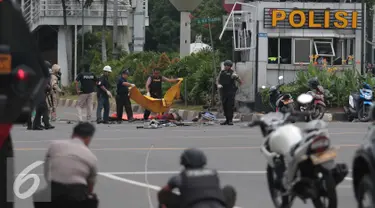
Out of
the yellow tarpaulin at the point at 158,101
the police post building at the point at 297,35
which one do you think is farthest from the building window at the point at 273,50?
the yellow tarpaulin at the point at 158,101

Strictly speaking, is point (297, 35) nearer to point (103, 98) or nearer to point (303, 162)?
point (103, 98)

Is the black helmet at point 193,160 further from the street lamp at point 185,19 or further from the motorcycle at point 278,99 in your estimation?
the street lamp at point 185,19

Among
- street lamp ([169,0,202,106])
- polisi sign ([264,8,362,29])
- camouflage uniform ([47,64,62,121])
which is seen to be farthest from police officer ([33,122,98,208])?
street lamp ([169,0,202,106])

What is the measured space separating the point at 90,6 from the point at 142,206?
45.0 metres

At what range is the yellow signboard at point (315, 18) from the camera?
29.5 m

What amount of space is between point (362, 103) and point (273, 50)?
542cm

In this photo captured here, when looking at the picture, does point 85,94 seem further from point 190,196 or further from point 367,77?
point 190,196

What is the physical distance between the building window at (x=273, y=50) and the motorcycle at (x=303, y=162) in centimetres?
2021

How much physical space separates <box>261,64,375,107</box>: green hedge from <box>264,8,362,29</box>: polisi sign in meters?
2.11

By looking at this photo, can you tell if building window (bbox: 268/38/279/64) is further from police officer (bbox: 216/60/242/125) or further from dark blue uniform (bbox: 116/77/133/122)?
police officer (bbox: 216/60/242/125)

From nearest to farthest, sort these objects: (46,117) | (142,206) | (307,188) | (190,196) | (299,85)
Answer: (190,196) → (307,188) → (142,206) → (46,117) → (299,85)

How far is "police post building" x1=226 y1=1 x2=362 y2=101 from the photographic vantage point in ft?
96.7

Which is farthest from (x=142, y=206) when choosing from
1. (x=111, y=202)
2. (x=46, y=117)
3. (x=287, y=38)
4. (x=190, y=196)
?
(x=287, y=38)

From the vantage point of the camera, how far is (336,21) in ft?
97.6
